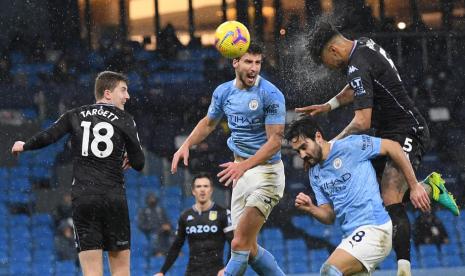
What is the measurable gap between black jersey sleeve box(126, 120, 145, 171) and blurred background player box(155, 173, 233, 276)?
8.01 feet

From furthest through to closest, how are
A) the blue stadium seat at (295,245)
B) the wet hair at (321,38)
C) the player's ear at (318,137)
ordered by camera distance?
1. the blue stadium seat at (295,245)
2. the wet hair at (321,38)
3. the player's ear at (318,137)

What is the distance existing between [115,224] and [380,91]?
2.30 metres

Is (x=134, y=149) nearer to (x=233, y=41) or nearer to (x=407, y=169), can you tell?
(x=233, y=41)

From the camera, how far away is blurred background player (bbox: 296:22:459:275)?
7.34 metres

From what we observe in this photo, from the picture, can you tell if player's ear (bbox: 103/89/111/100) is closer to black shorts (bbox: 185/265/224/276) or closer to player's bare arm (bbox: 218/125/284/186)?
player's bare arm (bbox: 218/125/284/186)

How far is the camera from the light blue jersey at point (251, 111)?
26.0 ft

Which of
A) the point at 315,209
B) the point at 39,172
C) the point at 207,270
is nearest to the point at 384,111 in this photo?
the point at 315,209

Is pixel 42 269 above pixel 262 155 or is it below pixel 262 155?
below

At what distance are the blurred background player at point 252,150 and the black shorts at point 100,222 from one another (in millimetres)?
572

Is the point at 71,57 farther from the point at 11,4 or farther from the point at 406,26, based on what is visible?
the point at 406,26

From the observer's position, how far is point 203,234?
10.1 metres

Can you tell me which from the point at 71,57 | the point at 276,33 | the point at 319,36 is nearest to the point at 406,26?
the point at 276,33

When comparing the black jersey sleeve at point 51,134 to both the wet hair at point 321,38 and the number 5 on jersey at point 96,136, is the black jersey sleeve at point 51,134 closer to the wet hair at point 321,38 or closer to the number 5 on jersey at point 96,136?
the number 5 on jersey at point 96,136

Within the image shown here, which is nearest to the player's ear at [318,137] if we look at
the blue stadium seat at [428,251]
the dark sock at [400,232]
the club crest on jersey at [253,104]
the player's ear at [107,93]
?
the dark sock at [400,232]
